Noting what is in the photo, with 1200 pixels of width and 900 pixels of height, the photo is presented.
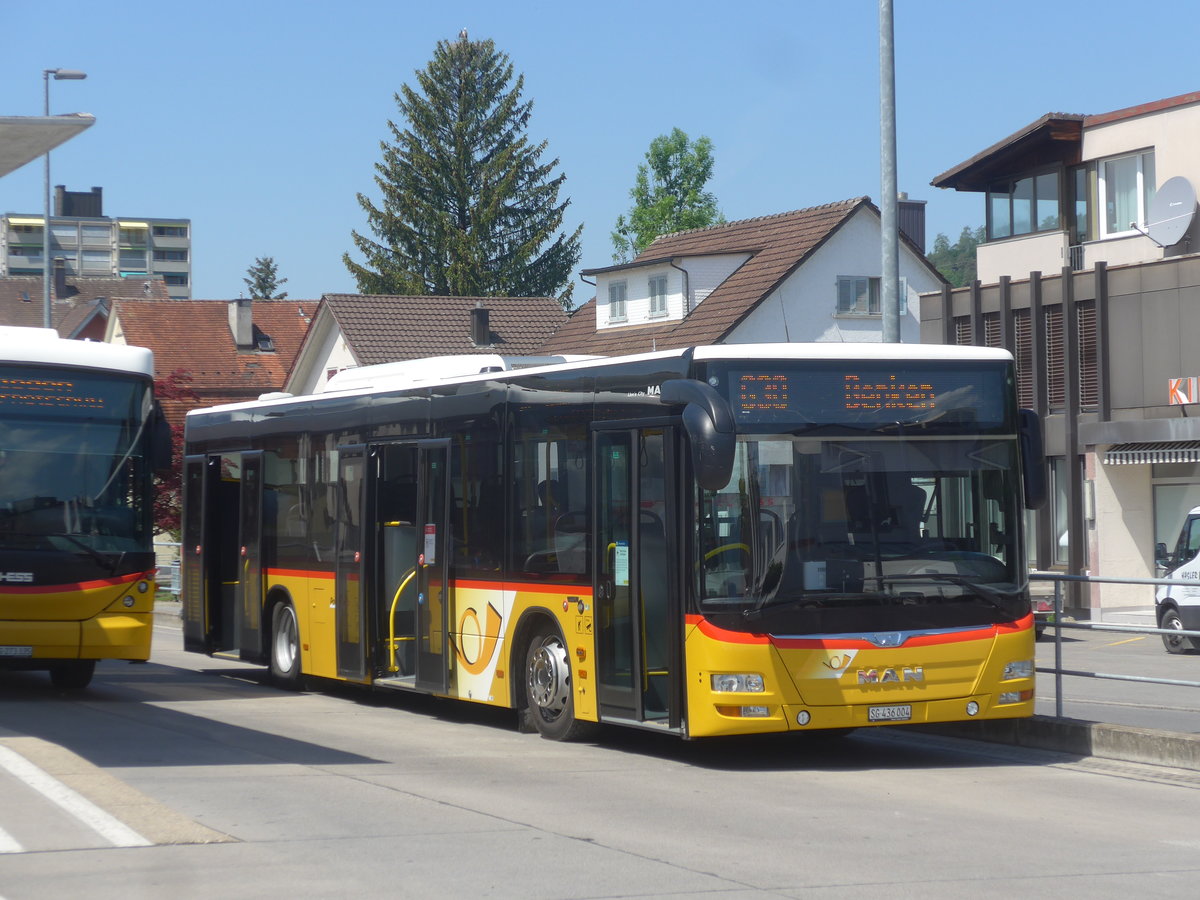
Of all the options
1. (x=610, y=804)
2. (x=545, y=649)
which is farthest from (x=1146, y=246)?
(x=610, y=804)

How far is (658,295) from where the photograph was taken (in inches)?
2109

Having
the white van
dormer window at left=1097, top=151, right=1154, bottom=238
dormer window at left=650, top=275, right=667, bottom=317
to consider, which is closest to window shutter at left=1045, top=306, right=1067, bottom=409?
dormer window at left=1097, top=151, right=1154, bottom=238

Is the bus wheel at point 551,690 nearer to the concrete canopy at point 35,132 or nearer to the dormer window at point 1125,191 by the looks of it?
the concrete canopy at point 35,132

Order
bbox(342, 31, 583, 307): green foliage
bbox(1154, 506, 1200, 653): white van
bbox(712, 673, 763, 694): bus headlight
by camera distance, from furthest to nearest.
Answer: bbox(342, 31, 583, 307): green foliage → bbox(1154, 506, 1200, 653): white van → bbox(712, 673, 763, 694): bus headlight

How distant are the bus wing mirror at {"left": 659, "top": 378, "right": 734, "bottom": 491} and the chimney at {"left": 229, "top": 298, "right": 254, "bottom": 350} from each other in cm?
6451

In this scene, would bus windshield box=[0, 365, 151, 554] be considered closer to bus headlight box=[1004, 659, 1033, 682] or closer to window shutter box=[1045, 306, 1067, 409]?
bus headlight box=[1004, 659, 1033, 682]

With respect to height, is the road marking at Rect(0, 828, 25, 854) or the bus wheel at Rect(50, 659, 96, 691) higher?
the road marking at Rect(0, 828, 25, 854)

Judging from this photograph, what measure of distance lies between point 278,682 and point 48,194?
103ft

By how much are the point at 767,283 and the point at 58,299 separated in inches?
2979

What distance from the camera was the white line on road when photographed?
8766 mm

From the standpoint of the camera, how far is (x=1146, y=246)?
119 feet

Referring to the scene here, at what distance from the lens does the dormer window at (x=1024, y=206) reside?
3934 centimetres

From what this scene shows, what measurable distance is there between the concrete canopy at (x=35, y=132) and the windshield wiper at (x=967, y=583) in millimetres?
7240

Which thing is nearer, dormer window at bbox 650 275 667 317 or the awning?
the awning
